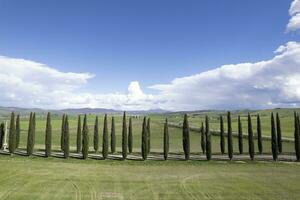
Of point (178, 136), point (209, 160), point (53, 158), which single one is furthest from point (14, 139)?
point (178, 136)

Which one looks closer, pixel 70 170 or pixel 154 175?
pixel 154 175

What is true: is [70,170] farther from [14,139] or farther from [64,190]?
[14,139]

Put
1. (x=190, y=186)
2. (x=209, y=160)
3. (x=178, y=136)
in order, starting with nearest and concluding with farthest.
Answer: (x=190, y=186)
(x=209, y=160)
(x=178, y=136)

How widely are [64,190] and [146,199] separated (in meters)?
9.10

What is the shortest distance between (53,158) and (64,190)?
27.0 meters

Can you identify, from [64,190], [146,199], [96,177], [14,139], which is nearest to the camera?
[146,199]

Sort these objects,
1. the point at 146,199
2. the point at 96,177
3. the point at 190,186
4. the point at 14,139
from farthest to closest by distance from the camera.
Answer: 1. the point at 14,139
2. the point at 96,177
3. the point at 190,186
4. the point at 146,199

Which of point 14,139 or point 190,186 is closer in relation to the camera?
point 190,186

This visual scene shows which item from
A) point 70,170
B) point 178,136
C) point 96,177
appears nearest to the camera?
point 96,177

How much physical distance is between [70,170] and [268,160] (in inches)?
1404

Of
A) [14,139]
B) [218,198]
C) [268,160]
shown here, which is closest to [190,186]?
[218,198]

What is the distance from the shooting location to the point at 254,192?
33250 mm

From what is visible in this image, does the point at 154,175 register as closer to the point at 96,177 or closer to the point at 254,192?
the point at 96,177

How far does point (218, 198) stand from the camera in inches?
1202
